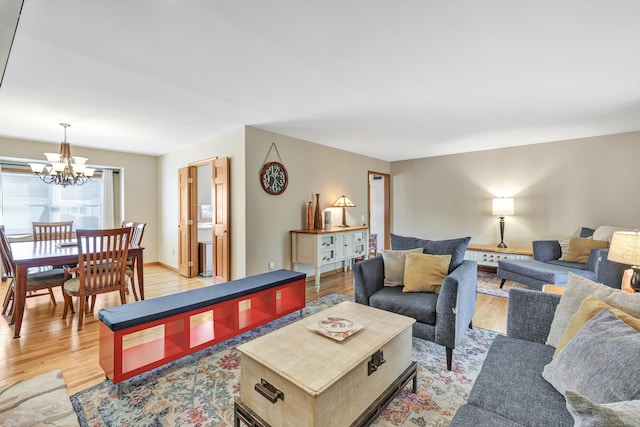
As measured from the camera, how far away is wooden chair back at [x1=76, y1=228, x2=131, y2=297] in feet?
9.12

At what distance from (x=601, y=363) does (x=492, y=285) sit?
3.78 m

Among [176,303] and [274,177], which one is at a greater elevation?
[274,177]

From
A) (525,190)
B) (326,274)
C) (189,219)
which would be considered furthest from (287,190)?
(525,190)

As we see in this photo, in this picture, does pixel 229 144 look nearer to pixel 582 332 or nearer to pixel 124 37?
pixel 124 37

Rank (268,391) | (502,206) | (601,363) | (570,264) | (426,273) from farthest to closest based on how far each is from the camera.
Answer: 1. (502,206)
2. (570,264)
3. (426,273)
4. (268,391)
5. (601,363)

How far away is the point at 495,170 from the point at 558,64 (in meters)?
3.34

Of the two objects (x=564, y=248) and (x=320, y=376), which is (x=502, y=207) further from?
(x=320, y=376)

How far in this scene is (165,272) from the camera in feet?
17.2

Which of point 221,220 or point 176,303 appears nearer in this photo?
point 176,303

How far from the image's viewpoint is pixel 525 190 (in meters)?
4.98

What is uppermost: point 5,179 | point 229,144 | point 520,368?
point 229,144

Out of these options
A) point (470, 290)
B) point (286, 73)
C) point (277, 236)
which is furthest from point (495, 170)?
point (286, 73)

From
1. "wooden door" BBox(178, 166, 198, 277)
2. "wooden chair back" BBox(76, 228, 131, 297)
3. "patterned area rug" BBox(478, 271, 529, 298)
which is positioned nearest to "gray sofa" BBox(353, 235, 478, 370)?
"patterned area rug" BBox(478, 271, 529, 298)

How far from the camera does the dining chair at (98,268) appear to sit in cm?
279
